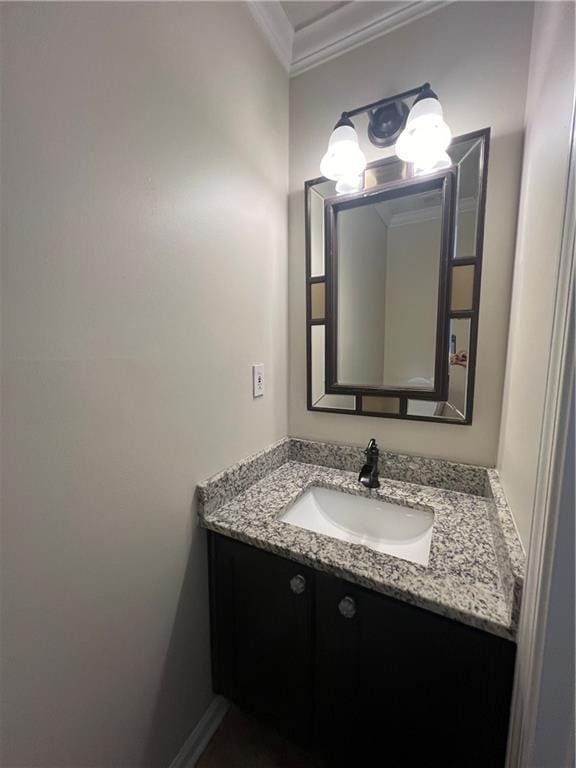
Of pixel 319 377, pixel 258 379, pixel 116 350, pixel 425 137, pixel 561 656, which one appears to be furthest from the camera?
pixel 319 377

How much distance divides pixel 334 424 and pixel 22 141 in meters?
1.15

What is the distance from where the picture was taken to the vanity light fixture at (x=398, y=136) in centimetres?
89

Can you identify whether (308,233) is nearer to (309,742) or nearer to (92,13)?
(92,13)

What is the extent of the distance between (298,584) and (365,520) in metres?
0.37

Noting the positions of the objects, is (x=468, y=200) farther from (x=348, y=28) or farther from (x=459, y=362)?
(x=348, y=28)

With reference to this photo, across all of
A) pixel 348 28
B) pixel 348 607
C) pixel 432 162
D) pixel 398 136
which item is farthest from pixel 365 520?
pixel 348 28

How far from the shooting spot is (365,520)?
41.4 inches

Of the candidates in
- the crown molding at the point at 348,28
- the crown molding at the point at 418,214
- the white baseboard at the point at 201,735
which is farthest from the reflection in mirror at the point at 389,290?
the white baseboard at the point at 201,735

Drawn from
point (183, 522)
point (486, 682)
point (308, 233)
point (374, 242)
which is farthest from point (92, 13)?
point (486, 682)

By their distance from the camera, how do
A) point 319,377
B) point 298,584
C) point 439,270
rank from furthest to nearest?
1. point 319,377
2. point 439,270
3. point 298,584

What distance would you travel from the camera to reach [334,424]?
126 cm

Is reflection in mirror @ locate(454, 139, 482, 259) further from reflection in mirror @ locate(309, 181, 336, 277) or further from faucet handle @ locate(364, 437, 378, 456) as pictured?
faucet handle @ locate(364, 437, 378, 456)

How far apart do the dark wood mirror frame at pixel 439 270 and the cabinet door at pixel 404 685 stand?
2.16ft

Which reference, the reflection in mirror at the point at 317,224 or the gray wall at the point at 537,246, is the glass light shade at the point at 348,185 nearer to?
the reflection in mirror at the point at 317,224
